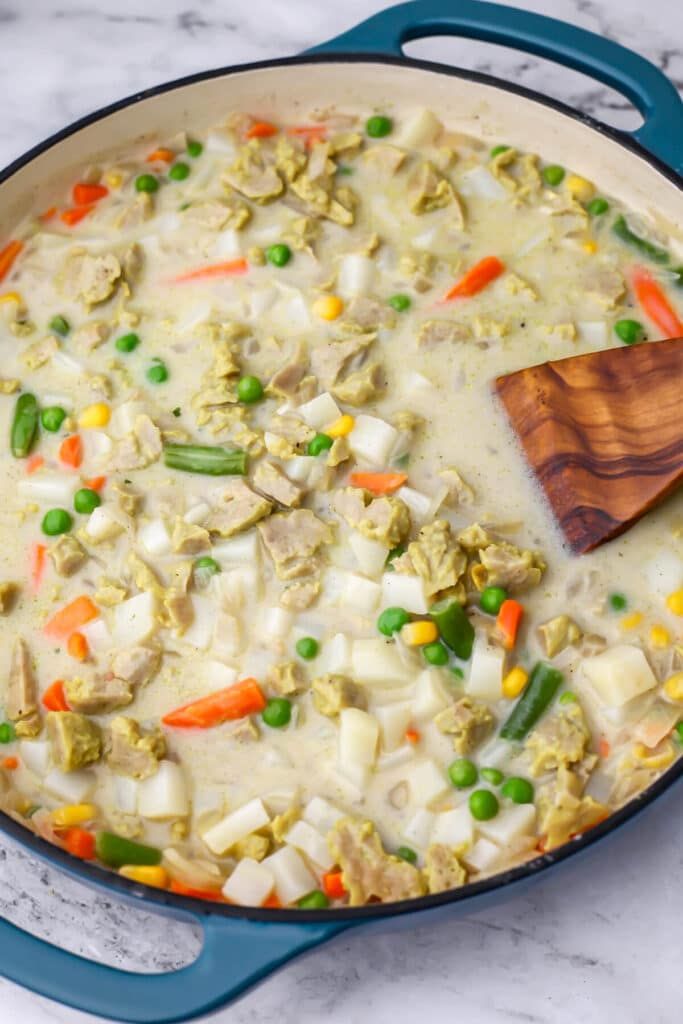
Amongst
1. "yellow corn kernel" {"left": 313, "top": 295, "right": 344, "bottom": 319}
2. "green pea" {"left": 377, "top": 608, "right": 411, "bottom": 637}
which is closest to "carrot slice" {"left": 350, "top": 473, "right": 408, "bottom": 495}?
"green pea" {"left": 377, "top": 608, "right": 411, "bottom": 637}

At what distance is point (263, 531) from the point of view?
137 inches

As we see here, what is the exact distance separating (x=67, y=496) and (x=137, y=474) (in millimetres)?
186

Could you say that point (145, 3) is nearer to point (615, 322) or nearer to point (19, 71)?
point (19, 71)

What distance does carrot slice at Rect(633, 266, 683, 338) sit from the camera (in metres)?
3.78

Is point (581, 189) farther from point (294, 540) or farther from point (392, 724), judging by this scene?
point (392, 724)

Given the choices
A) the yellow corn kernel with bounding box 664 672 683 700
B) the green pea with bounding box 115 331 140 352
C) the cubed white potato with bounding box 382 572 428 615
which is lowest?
the yellow corn kernel with bounding box 664 672 683 700

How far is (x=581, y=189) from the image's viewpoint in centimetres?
396

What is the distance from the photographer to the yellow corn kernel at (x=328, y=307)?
379 cm

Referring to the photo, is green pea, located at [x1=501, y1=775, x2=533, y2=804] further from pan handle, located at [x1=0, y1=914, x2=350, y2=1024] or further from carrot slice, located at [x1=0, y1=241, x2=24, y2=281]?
carrot slice, located at [x1=0, y1=241, x2=24, y2=281]

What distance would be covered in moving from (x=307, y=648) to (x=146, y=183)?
152 cm

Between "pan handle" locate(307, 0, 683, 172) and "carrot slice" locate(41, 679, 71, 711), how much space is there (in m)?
2.01

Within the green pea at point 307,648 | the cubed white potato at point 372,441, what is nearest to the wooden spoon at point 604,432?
the cubed white potato at point 372,441

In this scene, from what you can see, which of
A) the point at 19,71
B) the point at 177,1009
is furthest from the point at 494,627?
the point at 19,71

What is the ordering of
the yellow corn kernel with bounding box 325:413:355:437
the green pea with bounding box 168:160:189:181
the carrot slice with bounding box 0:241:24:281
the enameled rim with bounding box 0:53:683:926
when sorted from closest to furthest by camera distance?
the enameled rim with bounding box 0:53:683:926 → the yellow corn kernel with bounding box 325:413:355:437 → the carrot slice with bounding box 0:241:24:281 → the green pea with bounding box 168:160:189:181
